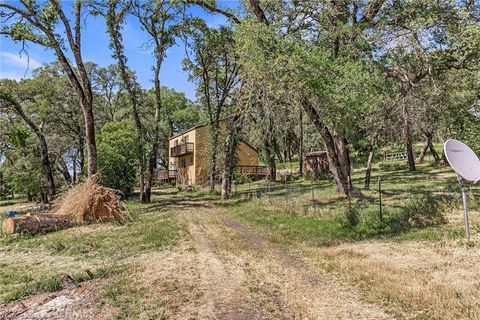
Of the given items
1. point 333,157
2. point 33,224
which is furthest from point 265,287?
point 333,157

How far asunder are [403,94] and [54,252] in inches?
586

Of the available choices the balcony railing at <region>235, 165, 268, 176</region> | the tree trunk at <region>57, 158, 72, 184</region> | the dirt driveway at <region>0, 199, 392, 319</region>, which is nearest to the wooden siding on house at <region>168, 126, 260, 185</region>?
the balcony railing at <region>235, 165, 268, 176</region>

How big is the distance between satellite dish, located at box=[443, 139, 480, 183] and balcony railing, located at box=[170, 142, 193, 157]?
106 ft

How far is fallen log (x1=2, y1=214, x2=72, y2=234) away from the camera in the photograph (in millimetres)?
11968

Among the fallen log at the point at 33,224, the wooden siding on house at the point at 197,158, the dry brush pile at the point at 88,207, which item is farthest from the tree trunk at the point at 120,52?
the wooden siding on house at the point at 197,158

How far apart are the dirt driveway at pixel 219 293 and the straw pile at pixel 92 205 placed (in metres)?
6.69

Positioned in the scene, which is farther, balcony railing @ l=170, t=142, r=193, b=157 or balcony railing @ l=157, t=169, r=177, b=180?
balcony railing @ l=157, t=169, r=177, b=180

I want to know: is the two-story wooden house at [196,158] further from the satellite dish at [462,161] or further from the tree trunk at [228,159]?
the satellite dish at [462,161]

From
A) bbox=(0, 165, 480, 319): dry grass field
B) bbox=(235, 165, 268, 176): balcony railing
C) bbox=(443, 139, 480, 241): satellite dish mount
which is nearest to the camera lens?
bbox=(0, 165, 480, 319): dry grass field

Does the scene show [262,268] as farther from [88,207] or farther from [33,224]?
[88,207]

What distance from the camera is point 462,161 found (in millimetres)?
9055

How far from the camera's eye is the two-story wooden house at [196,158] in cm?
3925

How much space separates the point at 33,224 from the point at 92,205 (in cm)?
228

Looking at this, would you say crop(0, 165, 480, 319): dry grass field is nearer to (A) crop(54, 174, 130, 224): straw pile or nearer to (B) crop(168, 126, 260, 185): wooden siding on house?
(A) crop(54, 174, 130, 224): straw pile
